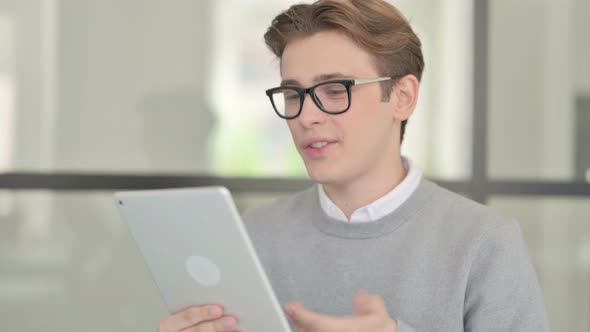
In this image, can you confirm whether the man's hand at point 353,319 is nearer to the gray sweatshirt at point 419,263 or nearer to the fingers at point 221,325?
the fingers at point 221,325

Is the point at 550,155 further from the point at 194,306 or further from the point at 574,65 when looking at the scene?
the point at 194,306

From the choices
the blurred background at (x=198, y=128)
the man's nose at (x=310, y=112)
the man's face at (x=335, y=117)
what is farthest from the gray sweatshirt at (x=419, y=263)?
the blurred background at (x=198, y=128)

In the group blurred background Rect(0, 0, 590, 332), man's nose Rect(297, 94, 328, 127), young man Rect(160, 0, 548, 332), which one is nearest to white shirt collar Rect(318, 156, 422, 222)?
young man Rect(160, 0, 548, 332)

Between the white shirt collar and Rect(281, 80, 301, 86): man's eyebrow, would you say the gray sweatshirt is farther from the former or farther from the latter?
Rect(281, 80, 301, 86): man's eyebrow

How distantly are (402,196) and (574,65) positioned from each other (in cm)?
167

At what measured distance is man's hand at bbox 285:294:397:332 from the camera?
134 cm

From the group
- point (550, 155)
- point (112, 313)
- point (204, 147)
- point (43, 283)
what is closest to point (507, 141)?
point (550, 155)

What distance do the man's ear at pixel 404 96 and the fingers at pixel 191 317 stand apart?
2.12 ft

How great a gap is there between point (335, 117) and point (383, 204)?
0.23 metres

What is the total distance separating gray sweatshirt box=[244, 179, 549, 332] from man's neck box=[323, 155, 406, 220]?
45 mm

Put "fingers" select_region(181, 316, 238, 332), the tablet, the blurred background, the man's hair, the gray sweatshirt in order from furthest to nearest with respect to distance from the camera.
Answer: the blurred background, the man's hair, the gray sweatshirt, "fingers" select_region(181, 316, 238, 332), the tablet

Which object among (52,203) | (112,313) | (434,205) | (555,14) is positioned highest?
(555,14)

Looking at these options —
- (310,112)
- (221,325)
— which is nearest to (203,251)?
(221,325)

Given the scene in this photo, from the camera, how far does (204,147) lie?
299 centimetres
